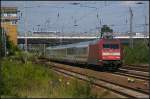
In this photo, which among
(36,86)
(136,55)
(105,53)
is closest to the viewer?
(36,86)

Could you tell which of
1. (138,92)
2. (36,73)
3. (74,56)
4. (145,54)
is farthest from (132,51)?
(138,92)

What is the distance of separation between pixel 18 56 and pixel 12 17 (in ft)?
163

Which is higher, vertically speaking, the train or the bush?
the train

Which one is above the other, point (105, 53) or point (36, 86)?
point (105, 53)

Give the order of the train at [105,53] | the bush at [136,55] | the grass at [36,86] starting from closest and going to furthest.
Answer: the grass at [36,86] < the train at [105,53] < the bush at [136,55]

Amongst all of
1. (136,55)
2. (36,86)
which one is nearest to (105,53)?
(36,86)

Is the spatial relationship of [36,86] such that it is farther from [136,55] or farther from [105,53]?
[136,55]

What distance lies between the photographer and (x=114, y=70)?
42.2 m

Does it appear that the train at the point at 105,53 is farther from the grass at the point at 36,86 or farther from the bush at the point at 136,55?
the bush at the point at 136,55

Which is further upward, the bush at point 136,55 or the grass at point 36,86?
the grass at point 36,86

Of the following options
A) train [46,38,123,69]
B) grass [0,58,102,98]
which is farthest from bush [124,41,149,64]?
grass [0,58,102,98]

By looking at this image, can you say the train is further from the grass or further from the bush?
the bush

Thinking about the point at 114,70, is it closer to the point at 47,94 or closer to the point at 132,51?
the point at 132,51

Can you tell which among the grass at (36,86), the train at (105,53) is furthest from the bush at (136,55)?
the grass at (36,86)
